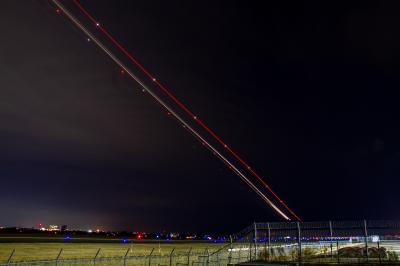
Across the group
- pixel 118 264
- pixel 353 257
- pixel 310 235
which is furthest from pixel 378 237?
pixel 118 264

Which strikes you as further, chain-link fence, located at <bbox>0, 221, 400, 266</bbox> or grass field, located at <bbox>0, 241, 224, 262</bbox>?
grass field, located at <bbox>0, 241, 224, 262</bbox>

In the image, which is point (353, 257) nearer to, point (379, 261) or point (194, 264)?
point (379, 261)

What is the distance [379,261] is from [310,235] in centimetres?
544

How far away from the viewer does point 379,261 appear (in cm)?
2398

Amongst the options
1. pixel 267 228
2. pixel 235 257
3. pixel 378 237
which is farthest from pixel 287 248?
pixel 378 237

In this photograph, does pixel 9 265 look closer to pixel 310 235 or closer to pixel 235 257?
pixel 235 257

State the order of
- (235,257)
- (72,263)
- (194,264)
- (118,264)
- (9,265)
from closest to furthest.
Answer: (9,265) < (194,264) < (235,257) < (72,263) < (118,264)

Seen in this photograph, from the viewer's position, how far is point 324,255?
89.9 ft

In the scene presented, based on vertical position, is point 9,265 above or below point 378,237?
below

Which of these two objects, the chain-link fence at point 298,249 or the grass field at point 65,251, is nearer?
the chain-link fence at point 298,249

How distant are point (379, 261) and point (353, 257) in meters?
3.23

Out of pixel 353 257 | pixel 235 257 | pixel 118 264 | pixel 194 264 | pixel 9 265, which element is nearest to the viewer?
pixel 9 265

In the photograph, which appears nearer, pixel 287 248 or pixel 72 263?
pixel 287 248

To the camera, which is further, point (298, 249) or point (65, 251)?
point (65, 251)
